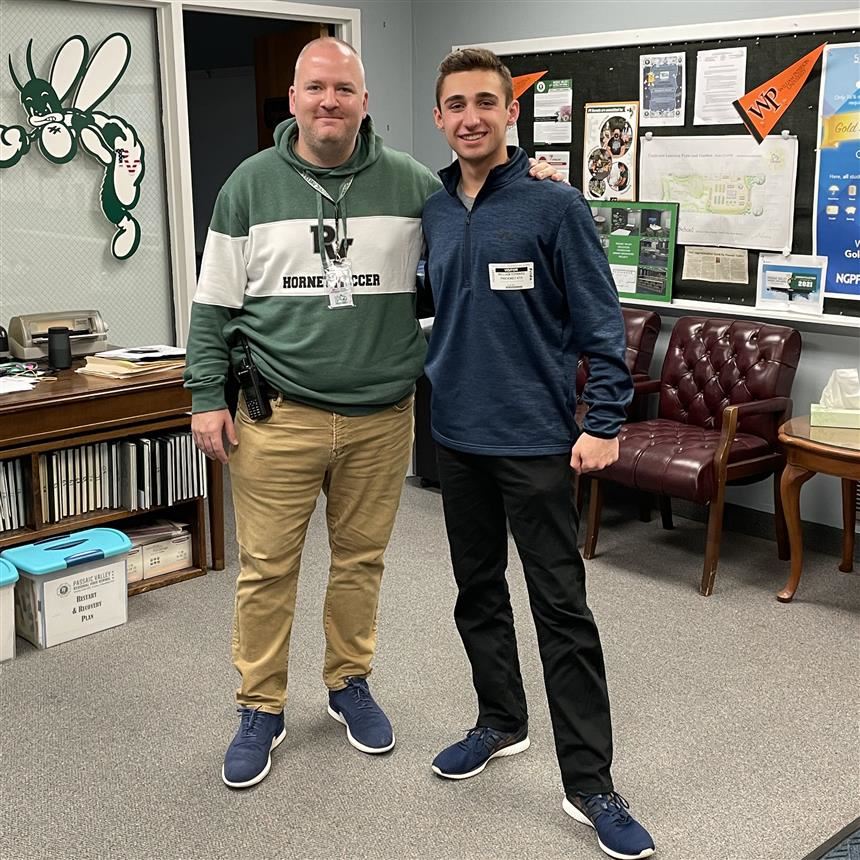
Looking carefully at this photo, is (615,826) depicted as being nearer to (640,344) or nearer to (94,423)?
(94,423)

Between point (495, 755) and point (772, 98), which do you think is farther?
point (772, 98)

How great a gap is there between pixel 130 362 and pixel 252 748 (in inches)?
64.3

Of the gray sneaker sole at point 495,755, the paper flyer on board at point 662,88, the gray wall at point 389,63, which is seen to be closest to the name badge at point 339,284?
the gray sneaker sole at point 495,755

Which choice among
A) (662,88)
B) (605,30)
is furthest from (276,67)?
(662,88)

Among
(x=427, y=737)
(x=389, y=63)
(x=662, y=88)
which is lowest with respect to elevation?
(x=427, y=737)

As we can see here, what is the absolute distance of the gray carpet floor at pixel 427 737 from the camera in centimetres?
Result: 239

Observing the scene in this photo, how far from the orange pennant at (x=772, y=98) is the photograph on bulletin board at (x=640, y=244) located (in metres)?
0.45

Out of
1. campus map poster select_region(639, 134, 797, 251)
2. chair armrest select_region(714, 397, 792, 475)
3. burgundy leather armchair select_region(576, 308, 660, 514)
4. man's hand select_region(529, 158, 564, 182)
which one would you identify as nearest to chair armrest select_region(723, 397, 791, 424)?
chair armrest select_region(714, 397, 792, 475)

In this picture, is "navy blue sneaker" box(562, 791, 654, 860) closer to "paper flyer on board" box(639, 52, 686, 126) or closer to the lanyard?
the lanyard

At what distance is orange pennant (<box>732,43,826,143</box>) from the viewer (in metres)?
3.98

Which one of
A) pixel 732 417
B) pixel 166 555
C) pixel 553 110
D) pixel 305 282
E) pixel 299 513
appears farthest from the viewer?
pixel 553 110

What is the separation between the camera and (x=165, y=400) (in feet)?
12.4

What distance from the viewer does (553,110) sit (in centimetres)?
480

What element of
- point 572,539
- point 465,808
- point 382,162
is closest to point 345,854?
point 465,808
